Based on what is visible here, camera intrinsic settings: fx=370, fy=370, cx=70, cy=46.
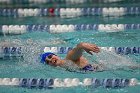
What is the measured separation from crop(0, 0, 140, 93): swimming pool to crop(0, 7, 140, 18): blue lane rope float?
166mm

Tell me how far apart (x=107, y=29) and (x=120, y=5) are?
4.96 feet

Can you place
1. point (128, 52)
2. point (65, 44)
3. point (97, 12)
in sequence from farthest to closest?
point (97, 12) → point (65, 44) → point (128, 52)

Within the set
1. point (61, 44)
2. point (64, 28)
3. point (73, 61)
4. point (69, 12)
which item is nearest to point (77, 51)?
point (73, 61)

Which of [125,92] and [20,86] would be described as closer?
[125,92]

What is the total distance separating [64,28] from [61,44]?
78cm

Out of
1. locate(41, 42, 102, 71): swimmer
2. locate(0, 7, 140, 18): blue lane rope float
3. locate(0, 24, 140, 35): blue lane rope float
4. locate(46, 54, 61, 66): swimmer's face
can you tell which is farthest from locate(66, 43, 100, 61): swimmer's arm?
locate(0, 7, 140, 18): blue lane rope float

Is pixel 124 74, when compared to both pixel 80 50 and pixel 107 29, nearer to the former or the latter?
pixel 80 50

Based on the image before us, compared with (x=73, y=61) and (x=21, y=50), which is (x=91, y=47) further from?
(x=21, y=50)

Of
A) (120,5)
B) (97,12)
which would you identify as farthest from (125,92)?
(120,5)

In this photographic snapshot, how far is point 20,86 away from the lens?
13.1 ft

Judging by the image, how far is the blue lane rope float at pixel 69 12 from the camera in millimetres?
6938

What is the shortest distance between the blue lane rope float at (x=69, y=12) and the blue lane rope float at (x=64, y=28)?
2.88ft

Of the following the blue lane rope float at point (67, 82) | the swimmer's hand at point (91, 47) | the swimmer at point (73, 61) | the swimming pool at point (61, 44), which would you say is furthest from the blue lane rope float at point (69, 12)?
the swimmer's hand at point (91, 47)

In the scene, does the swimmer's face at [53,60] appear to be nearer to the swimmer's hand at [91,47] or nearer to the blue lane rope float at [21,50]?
the swimmer's hand at [91,47]
